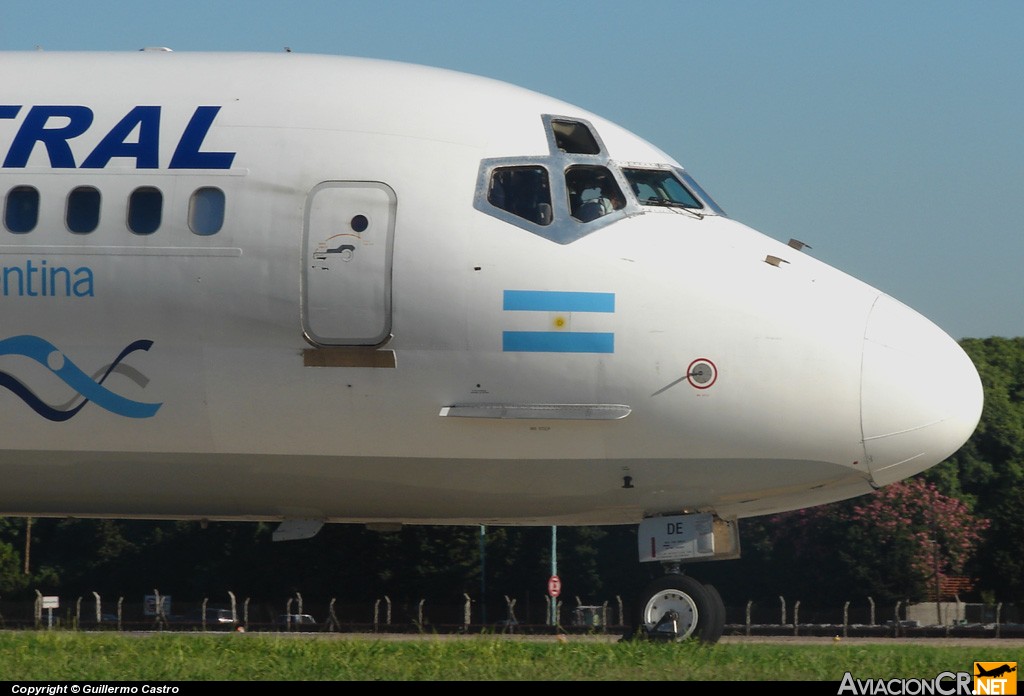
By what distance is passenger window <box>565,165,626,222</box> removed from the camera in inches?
595

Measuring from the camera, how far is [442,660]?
42.3 feet

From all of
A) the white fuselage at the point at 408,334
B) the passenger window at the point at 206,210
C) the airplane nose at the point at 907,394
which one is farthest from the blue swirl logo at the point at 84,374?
the airplane nose at the point at 907,394

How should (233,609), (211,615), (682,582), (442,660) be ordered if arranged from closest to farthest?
(442,660) < (682,582) < (233,609) < (211,615)

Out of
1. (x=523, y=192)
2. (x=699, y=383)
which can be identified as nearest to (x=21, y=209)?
(x=523, y=192)

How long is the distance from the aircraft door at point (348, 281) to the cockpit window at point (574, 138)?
7.21ft

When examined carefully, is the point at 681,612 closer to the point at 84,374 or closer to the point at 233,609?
the point at 84,374

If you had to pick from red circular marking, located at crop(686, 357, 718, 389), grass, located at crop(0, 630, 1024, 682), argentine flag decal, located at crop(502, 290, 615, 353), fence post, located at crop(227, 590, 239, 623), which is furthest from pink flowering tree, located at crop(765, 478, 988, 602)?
argentine flag decal, located at crop(502, 290, 615, 353)

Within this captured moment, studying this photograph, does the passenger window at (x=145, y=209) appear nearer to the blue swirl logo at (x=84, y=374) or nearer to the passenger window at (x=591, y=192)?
the blue swirl logo at (x=84, y=374)

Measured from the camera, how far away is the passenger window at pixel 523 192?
1495 centimetres

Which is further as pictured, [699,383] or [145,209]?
[145,209]

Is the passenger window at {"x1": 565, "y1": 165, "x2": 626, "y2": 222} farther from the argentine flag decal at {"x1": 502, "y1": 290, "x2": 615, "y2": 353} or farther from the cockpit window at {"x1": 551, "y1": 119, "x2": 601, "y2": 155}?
the argentine flag decal at {"x1": 502, "y1": 290, "x2": 615, "y2": 353}

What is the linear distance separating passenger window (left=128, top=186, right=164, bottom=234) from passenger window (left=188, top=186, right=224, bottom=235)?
1.10ft

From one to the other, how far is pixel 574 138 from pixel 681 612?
5146mm

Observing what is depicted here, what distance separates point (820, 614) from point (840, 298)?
142ft
